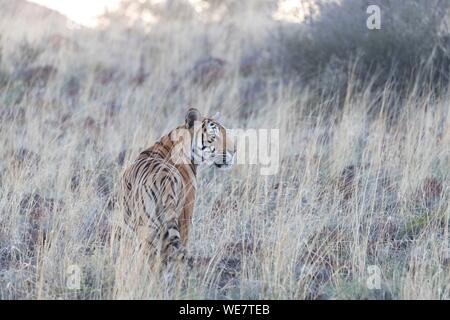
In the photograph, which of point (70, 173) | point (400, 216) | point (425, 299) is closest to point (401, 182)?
point (400, 216)

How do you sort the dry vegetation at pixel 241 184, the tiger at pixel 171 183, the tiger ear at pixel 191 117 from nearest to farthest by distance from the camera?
the tiger at pixel 171 183
the dry vegetation at pixel 241 184
the tiger ear at pixel 191 117

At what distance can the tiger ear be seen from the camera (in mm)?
5969

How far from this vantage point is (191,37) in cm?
1479

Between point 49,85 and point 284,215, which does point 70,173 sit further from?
point 49,85

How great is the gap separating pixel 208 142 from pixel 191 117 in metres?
0.24

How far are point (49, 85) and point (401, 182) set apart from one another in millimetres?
6295

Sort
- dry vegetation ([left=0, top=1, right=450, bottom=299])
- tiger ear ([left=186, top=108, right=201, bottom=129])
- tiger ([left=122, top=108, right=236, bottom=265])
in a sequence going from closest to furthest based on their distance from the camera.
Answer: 1. tiger ([left=122, top=108, right=236, bottom=265])
2. dry vegetation ([left=0, top=1, right=450, bottom=299])
3. tiger ear ([left=186, top=108, right=201, bottom=129])

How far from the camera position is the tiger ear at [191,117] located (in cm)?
597

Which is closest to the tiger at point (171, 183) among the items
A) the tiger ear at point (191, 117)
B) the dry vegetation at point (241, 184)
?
the tiger ear at point (191, 117)

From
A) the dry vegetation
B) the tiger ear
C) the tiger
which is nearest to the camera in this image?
the tiger

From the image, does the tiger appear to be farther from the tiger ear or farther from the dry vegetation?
the dry vegetation

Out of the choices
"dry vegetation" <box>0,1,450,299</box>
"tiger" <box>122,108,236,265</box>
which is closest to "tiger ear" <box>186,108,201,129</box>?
"tiger" <box>122,108,236,265</box>

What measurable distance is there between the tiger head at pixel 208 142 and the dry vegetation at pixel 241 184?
480mm

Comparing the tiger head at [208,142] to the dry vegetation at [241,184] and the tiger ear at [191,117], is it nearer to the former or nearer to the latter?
the tiger ear at [191,117]
